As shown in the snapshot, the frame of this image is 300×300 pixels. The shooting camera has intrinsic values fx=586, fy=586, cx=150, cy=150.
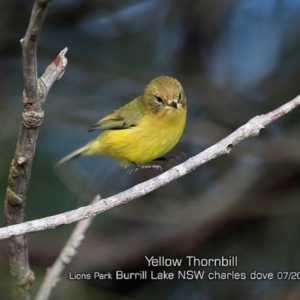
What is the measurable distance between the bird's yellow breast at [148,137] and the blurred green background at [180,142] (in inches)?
50.1

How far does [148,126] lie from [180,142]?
1.44m

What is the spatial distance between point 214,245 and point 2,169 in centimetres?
206

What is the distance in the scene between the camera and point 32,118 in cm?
214

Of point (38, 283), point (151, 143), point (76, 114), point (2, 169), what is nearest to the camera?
point (151, 143)

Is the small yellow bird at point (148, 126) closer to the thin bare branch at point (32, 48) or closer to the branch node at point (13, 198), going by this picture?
the branch node at point (13, 198)

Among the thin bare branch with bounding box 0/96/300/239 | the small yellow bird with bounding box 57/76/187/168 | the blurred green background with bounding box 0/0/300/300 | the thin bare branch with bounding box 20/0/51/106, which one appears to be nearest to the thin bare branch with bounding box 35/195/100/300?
the thin bare branch with bounding box 0/96/300/239

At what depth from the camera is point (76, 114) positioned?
570cm

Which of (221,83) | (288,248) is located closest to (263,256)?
(288,248)

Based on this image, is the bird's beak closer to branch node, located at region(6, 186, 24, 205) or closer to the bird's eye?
the bird's eye

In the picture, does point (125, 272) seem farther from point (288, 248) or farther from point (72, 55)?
point (72, 55)

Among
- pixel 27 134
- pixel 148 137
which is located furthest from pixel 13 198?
pixel 148 137

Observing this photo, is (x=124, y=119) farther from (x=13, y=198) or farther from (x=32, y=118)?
(x=32, y=118)

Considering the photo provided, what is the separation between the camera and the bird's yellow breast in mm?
3975

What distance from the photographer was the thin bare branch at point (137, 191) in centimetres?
Answer: 220
